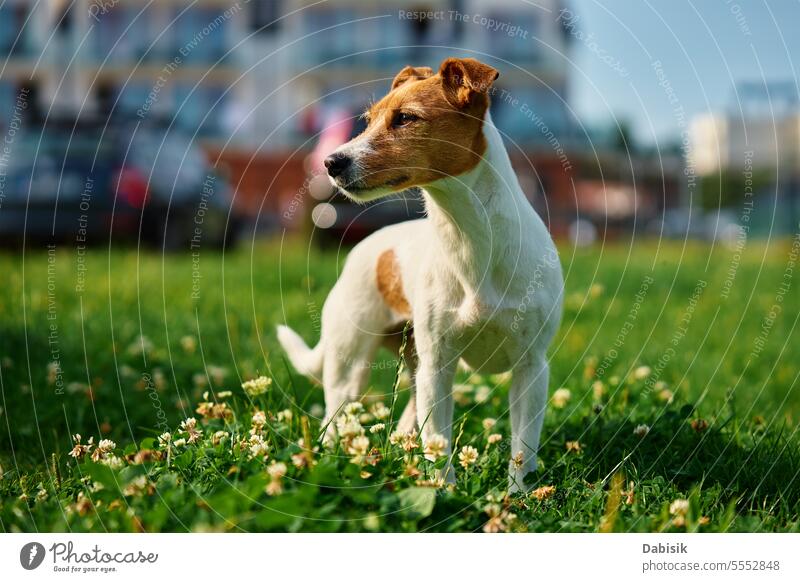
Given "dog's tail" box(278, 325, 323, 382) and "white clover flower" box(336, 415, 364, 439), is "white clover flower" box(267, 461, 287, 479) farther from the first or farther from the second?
"dog's tail" box(278, 325, 323, 382)

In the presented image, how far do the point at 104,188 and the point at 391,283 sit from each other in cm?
786

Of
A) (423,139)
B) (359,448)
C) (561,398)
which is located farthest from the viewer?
→ (561,398)

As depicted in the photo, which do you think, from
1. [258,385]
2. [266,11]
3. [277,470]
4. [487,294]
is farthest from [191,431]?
[266,11]

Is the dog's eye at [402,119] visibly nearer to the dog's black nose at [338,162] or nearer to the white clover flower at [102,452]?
the dog's black nose at [338,162]

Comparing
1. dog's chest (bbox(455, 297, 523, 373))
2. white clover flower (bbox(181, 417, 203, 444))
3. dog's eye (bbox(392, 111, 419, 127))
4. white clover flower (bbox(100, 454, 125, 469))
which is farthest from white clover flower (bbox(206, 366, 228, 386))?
dog's eye (bbox(392, 111, 419, 127))

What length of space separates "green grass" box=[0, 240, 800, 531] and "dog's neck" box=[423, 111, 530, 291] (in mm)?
863

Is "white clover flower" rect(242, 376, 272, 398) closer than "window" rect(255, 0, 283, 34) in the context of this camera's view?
Yes

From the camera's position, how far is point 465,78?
368 centimetres

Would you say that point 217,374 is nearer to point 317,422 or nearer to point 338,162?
point 317,422

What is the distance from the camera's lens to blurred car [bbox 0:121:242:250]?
440 inches
